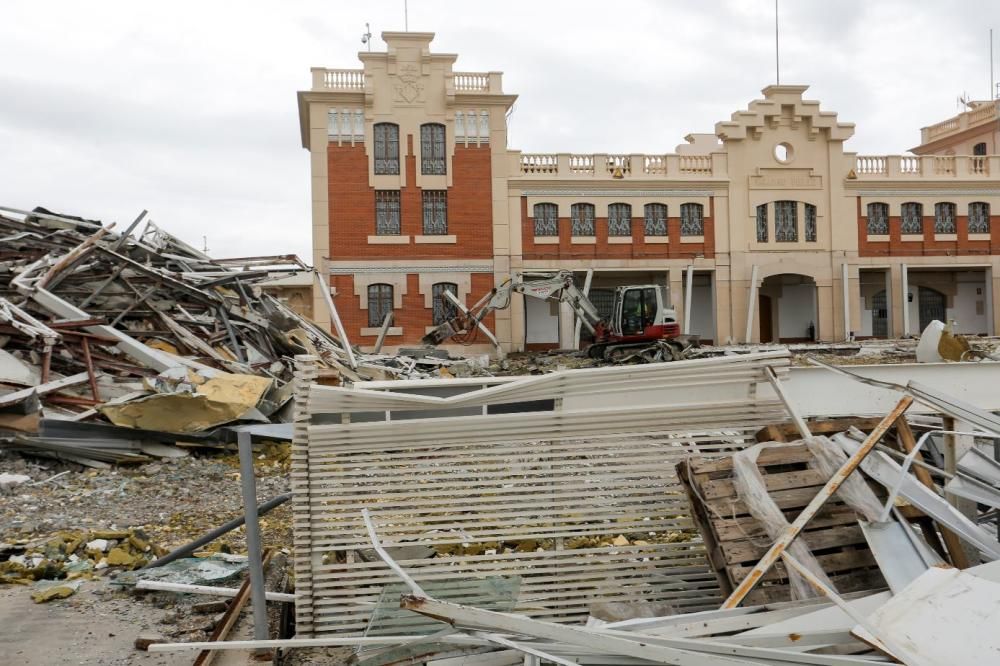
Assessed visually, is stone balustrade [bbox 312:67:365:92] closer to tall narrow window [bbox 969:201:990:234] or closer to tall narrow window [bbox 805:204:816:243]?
tall narrow window [bbox 805:204:816:243]

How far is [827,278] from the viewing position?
1312 inches

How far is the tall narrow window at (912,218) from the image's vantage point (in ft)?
111

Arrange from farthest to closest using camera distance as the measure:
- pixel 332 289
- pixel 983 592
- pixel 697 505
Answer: pixel 332 289, pixel 697 505, pixel 983 592

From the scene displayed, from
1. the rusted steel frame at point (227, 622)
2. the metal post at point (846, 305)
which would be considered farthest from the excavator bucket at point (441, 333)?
the rusted steel frame at point (227, 622)

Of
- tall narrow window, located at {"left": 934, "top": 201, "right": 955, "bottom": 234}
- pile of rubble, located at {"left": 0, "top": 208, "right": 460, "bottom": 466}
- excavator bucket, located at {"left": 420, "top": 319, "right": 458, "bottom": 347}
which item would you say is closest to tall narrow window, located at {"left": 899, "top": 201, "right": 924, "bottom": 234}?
tall narrow window, located at {"left": 934, "top": 201, "right": 955, "bottom": 234}

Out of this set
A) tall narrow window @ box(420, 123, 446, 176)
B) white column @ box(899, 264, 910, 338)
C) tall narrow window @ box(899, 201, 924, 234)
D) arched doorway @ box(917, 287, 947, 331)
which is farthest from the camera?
arched doorway @ box(917, 287, 947, 331)

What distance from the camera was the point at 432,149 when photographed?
31344mm

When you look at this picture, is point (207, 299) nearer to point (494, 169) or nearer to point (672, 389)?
point (672, 389)

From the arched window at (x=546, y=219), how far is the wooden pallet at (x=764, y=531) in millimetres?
27555

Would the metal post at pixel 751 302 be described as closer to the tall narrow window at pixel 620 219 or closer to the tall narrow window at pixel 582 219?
the tall narrow window at pixel 620 219

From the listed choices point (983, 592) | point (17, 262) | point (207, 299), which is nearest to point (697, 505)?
point (983, 592)

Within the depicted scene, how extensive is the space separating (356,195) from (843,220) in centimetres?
1925

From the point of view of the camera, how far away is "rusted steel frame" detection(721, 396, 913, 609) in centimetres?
417

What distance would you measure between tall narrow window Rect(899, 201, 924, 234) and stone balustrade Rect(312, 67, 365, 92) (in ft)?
72.7
